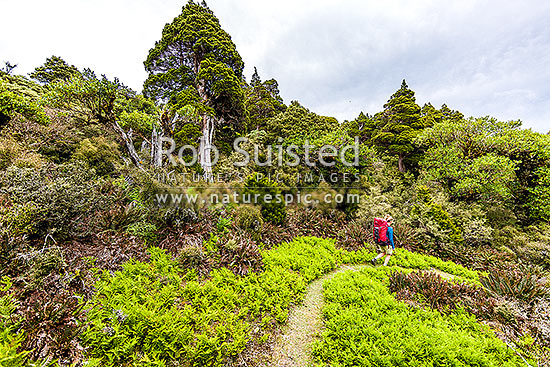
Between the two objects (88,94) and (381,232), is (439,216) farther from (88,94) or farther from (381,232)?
(88,94)

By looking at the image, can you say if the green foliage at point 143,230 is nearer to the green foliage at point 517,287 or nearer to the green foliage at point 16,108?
the green foliage at point 16,108

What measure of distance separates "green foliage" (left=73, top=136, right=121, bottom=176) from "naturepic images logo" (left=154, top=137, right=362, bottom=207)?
1.73m

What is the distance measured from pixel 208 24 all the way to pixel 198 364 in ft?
48.7

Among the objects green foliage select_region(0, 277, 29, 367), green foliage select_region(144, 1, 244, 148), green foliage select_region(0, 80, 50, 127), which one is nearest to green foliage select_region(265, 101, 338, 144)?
green foliage select_region(144, 1, 244, 148)

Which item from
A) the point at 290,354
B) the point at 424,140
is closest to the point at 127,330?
the point at 290,354

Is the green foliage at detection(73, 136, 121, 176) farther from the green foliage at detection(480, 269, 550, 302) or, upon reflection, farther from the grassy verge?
the green foliage at detection(480, 269, 550, 302)

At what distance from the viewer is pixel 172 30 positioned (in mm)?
11039

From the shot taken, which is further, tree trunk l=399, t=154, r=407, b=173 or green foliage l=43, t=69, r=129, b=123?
tree trunk l=399, t=154, r=407, b=173

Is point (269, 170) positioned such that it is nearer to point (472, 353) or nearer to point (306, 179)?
point (306, 179)

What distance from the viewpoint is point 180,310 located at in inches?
117

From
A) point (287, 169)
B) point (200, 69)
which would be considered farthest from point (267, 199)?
point (200, 69)

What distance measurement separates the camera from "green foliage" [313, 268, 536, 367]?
2463 millimetres

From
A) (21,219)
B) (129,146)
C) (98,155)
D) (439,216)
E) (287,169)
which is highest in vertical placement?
(129,146)

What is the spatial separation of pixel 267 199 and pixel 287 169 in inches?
128
